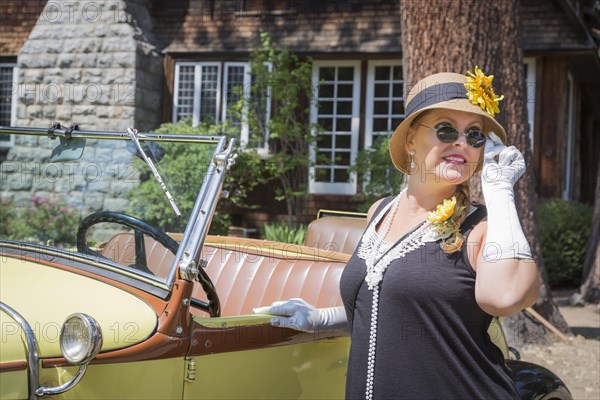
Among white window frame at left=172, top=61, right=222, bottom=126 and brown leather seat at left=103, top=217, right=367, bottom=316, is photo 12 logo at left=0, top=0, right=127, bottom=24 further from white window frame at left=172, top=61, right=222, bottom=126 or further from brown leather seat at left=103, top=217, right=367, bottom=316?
brown leather seat at left=103, top=217, right=367, bottom=316

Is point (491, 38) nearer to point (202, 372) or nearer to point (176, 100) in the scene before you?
point (202, 372)

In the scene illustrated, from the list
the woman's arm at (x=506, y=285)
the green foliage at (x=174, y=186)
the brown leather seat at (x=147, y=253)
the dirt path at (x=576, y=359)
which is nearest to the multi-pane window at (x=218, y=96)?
the dirt path at (x=576, y=359)

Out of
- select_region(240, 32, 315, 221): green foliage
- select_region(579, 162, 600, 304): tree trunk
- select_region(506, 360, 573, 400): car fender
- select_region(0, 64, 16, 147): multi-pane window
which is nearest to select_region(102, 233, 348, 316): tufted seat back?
select_region(506, 360, 573, 400): car fender

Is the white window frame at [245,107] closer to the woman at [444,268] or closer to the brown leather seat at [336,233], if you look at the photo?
the brown leather seat at [336,233]

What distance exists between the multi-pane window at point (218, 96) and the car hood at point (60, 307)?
8.70 metres

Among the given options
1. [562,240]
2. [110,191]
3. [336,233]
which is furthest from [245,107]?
[110,191]

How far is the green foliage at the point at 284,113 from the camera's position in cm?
1075

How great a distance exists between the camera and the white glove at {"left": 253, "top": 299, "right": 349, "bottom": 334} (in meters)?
2.59

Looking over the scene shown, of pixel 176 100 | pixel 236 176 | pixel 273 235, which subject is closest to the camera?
pixel 273 235

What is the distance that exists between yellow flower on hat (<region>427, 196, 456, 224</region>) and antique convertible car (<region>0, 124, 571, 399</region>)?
2.57ft

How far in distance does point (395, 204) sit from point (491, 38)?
3.96 meters

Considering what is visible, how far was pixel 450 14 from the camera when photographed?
578cm

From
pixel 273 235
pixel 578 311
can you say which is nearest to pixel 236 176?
pixel 273 235

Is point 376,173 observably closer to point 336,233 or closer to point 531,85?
point 531,85
